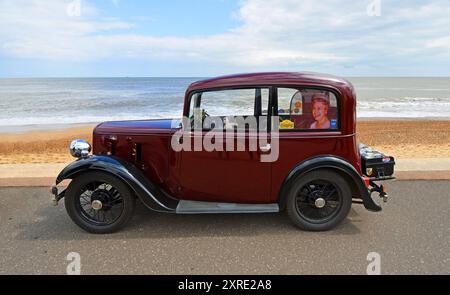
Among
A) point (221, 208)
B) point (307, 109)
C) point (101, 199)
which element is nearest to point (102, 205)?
point (101, 199)

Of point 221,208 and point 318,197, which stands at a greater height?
point 318,197

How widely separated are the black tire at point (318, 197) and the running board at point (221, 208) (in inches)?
9.5

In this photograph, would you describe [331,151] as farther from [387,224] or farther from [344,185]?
[387,224]

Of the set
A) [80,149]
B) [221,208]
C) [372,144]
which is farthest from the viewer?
[372,144]

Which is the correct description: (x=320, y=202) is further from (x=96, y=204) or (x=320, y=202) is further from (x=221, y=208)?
(x=96, y=204)

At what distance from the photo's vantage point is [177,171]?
3658mm

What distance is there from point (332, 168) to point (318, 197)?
0.38m

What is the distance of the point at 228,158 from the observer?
352cm

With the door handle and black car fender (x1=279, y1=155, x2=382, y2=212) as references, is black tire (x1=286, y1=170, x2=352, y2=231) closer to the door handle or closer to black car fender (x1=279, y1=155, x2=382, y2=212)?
black car fender (x1=279, y1=155, x2=382, y2=212)

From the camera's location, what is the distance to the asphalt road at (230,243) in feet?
9.50

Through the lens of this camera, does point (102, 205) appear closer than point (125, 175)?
No

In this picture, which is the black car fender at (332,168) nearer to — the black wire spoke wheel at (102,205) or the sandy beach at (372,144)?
the black wire spoke wheel at (102,205)

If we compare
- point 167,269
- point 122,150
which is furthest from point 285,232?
point 122,150

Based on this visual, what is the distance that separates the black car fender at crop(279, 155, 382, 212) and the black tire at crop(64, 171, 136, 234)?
1750 millimetres
